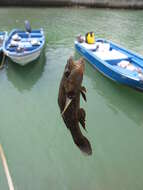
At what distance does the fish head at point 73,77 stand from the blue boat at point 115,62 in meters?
4.90

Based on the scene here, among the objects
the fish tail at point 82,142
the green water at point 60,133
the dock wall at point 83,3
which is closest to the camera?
the fish tail at point 82,142

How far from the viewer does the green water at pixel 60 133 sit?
398 centimetres

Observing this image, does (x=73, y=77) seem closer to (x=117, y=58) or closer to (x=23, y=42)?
(x=117, y=58)

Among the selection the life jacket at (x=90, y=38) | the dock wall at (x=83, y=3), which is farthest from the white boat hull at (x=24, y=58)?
the dock wall at (x=83, y=3)

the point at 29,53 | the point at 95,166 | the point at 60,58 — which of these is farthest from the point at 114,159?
the point at 60,58

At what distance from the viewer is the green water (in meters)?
3.98

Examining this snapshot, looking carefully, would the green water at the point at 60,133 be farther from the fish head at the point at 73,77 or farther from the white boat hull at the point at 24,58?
the fish head at the point at 73,77

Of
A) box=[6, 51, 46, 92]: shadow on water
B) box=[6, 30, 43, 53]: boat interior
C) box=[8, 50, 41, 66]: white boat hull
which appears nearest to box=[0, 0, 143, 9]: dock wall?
box=[6, 30, 43, 53]: boat interior

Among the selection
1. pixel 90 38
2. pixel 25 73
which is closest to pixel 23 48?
pixel 25 73

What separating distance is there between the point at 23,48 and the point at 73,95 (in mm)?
6751

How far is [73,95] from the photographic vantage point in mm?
1634

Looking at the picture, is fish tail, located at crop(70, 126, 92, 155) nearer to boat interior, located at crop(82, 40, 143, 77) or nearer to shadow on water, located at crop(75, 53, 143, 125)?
shadow on water, located at crop(75, 53, 143, 125)

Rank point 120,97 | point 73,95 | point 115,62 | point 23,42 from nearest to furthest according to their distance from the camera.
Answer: point 73,95, point 120,97, point 115,62, point 23,42

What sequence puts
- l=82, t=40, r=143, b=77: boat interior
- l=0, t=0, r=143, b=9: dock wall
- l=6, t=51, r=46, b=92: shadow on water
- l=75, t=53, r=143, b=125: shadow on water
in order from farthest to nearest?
l=0, t=0, r=143, b=9: dock wall → l=6, t=51, r=46, b=92: shadow on water → l=82, t=40, r=143, b=77: boat interior → l=75, t=53, r=143, b=125: shadow on water
